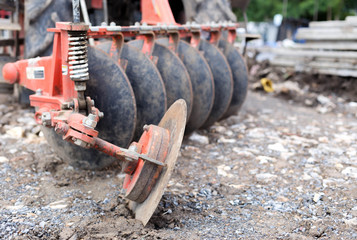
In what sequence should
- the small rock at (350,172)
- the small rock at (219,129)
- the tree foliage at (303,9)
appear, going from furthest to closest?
the tree foliage at (303,9)
the small rock at (219,129)
the small rock at (350,172)

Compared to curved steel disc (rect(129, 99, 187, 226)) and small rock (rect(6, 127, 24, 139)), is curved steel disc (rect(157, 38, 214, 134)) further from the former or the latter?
small rock (rect(6, 127, 24, 139))

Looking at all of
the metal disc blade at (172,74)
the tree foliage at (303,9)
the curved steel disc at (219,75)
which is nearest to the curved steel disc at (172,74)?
the metal disc blade at (172,74)

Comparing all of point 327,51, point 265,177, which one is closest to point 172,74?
point 265,177

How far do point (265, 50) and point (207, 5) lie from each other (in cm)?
381

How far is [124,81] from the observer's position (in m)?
2.62

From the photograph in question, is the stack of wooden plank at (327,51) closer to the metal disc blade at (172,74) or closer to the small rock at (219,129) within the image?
the small rock at (219,129)

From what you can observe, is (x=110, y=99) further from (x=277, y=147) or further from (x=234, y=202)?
Result: (x=277, y=147)

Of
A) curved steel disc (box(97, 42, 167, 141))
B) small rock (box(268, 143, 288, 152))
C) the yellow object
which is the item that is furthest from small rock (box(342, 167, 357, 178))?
the yellow object

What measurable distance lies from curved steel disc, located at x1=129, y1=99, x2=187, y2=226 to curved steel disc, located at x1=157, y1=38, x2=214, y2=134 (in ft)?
3.80

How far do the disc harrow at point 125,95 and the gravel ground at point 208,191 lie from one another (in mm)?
182

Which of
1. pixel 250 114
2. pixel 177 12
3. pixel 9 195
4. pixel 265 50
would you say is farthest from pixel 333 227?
pixel 265 50

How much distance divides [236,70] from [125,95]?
1860mm

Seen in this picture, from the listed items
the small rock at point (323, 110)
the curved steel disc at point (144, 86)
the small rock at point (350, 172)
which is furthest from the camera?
the small rock at point (323, 110)

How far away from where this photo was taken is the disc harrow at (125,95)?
2.15 metres
